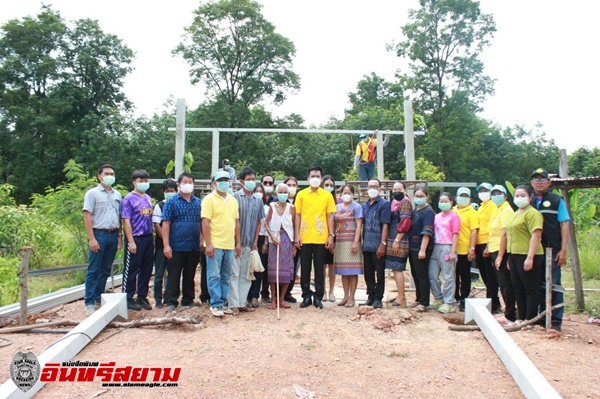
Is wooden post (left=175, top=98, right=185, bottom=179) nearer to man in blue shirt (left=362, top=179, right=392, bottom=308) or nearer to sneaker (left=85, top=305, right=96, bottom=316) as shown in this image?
sneaker (left=85, top=305, right=96, bottom=316)

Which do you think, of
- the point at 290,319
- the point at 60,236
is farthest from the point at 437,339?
the point at 60,236

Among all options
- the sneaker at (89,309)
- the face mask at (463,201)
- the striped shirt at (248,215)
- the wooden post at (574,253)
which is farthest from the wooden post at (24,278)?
the wooden post at (574,253)

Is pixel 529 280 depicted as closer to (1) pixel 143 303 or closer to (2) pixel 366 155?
(1) pixel 143 303

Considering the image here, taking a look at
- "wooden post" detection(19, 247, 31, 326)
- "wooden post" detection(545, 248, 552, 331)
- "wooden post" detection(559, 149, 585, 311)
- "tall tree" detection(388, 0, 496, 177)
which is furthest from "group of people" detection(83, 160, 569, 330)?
"tall tree" detection(388, 0, 496, 177)

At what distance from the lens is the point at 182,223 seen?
527cm

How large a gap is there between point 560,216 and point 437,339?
72.2 inches

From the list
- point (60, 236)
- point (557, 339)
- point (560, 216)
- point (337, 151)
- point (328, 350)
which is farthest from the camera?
point (337, 151)

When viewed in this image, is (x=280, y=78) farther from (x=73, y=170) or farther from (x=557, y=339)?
(x=557, y=339)

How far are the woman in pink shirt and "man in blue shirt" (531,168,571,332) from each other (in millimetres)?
1012

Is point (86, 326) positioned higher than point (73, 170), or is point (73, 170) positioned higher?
point (73, 170)

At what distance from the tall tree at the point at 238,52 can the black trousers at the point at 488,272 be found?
64.4 ft

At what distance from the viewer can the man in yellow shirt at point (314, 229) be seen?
555cm

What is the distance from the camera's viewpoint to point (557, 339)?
14.1 feet

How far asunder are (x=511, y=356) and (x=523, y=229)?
1.72 m
